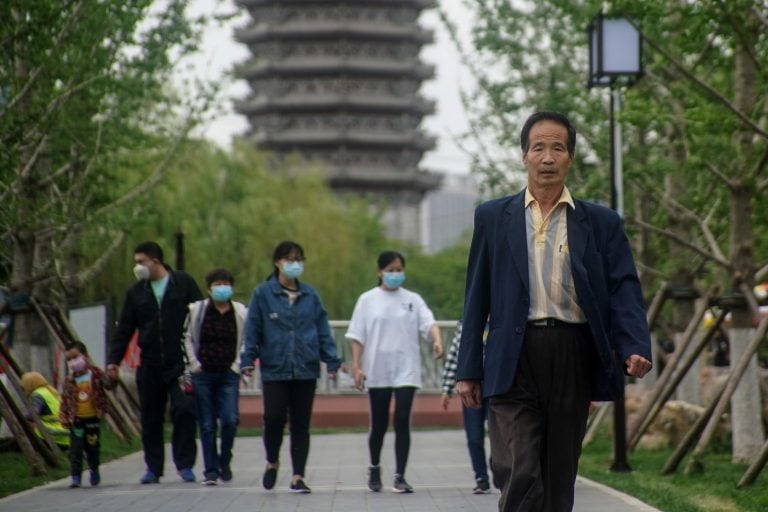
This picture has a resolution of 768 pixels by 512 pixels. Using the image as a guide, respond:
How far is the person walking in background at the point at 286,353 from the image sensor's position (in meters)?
12.0

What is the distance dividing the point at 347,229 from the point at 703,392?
92.7ft

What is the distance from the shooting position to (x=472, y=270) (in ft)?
22.4

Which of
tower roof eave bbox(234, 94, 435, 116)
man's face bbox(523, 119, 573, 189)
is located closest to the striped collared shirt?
man's face bbox(523, 119, 573, 189)

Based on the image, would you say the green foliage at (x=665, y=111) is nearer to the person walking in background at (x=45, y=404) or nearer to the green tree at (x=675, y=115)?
the green tree at (x=675, y=115)

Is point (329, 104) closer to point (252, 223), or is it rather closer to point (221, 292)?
point (252, 223)

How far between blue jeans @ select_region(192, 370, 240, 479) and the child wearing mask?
2.57 ft

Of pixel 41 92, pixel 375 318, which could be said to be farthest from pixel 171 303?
pixel 41 92

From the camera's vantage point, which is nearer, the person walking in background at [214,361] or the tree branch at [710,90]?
the tree branch at [710,90]

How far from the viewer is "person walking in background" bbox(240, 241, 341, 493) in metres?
12.0

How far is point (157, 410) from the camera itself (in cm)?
1320

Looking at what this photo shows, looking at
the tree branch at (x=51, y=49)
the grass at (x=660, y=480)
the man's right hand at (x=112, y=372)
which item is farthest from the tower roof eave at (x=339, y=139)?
the man's right hand at (x=112, y=372)

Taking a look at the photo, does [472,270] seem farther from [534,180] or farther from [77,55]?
[77,55]

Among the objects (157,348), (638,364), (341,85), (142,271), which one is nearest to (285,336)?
(157,348)

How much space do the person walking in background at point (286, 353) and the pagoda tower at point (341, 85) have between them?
69404mm
